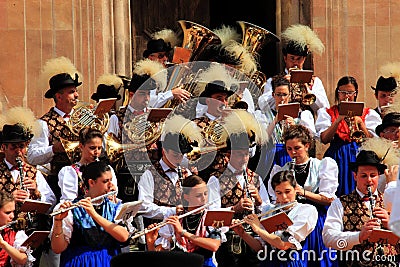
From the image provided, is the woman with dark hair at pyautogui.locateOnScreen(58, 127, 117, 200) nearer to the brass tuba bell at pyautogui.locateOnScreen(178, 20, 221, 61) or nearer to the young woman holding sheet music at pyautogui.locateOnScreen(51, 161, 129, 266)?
the young woman holding sheet music at pyautogui.locateOnScreen(51, 161, 129, 266)

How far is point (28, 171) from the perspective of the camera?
1317cm

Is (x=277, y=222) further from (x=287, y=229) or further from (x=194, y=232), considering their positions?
(x=194, y=232)

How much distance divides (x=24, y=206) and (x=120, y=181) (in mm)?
1626

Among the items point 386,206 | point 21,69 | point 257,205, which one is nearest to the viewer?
point 386,206

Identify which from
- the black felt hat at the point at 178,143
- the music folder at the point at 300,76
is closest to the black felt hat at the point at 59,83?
the black felt hat at the point at 178,143

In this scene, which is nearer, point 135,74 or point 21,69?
point 135,74

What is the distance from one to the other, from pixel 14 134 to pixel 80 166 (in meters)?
0.64

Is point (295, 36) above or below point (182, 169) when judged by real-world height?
above

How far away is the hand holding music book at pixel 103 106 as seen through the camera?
13.7m

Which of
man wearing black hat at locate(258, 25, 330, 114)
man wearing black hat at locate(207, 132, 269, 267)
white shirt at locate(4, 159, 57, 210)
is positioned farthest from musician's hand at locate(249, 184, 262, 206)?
white shirt at locate(4, 159, 57, 210)

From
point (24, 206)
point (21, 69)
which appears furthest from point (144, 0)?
point (24, 206)

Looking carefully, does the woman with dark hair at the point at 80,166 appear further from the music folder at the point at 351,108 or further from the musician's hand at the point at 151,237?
the music folder at the point at 351,108

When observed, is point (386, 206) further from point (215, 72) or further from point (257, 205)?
point (215, 72)

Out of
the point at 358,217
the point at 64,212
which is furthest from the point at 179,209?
the point at 358,217
